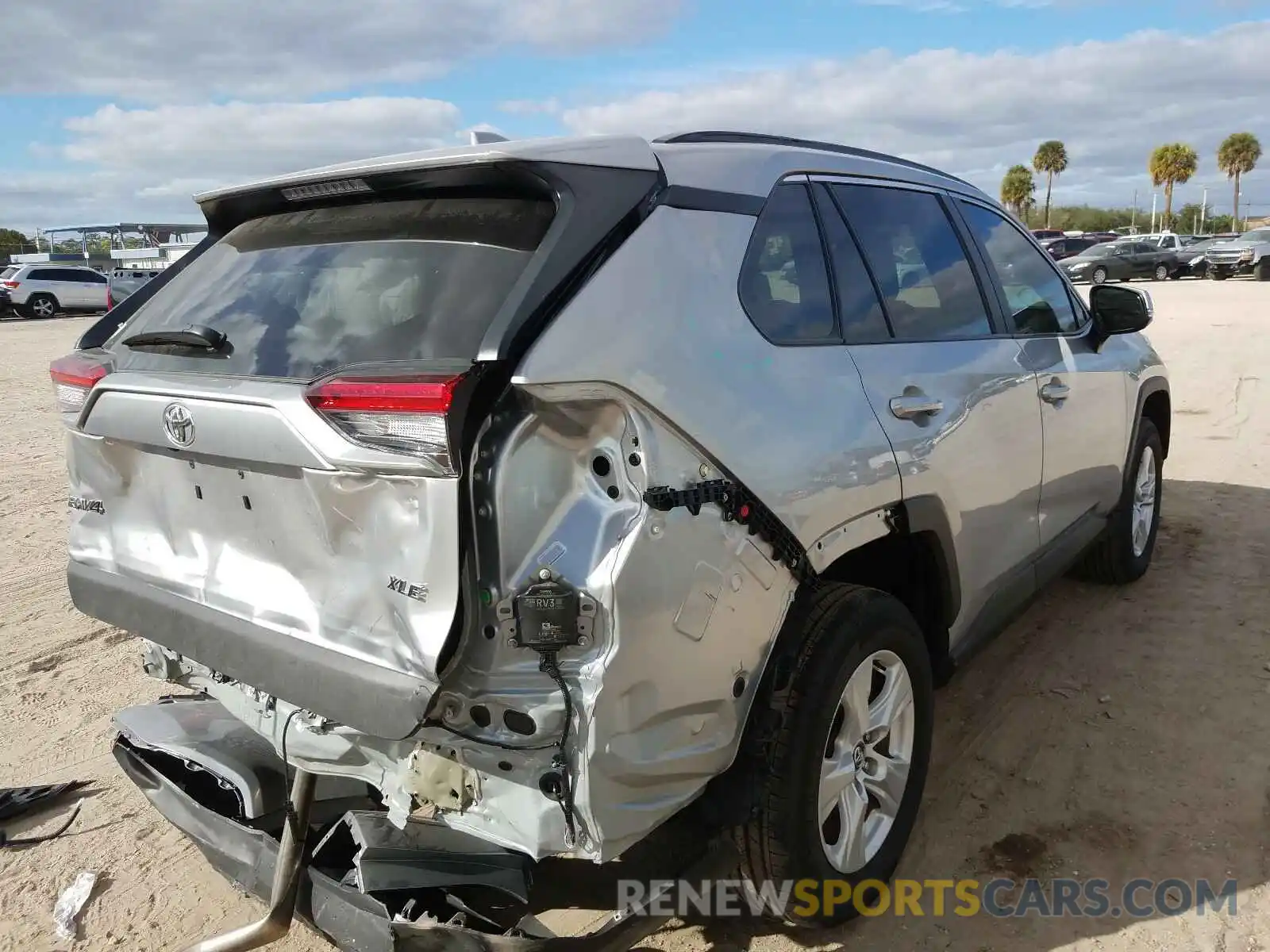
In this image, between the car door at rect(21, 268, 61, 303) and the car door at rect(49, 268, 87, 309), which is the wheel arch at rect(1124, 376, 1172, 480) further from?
the car door at rect(49, 268, 87, 309)

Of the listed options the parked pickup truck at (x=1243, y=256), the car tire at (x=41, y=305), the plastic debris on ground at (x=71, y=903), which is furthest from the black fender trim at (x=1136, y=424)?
the car tire at (x=41, y=305)

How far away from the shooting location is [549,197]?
212cm

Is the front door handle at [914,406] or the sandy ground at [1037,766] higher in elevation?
the front door handle at [914,406]

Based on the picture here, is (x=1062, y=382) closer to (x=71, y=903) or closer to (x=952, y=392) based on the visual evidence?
(x=952, y=392)

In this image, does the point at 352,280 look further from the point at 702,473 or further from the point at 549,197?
the point at 702,473

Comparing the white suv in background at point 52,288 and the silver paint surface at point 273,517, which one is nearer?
the silver paint surface at point 273,517

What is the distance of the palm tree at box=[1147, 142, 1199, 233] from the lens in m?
66.6

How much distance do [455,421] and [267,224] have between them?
4.08ft

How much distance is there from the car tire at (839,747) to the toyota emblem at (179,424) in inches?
58.2

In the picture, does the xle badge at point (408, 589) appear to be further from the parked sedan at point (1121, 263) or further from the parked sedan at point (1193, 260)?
the parked sedan at point (1193, 260)

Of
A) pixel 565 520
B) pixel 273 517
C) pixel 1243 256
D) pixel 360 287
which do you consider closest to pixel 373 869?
pixel 273 517

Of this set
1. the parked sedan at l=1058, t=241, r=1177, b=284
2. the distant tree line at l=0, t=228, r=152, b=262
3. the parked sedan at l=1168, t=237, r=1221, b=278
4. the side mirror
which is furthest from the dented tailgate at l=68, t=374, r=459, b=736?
the distant tree line at l=0, t=228, r=152, b=262

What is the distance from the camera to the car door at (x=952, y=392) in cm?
280

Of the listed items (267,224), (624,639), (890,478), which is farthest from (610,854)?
(267,224)
